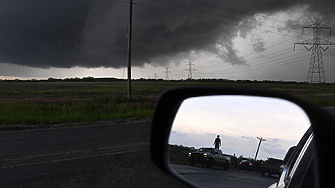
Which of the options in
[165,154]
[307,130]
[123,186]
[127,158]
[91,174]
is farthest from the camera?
[127,158]

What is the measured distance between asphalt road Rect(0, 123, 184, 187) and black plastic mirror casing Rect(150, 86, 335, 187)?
0.90m

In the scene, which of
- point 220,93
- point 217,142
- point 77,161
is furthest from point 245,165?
point 77,161

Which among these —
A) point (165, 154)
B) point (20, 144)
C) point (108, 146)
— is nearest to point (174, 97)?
point (165, 154)

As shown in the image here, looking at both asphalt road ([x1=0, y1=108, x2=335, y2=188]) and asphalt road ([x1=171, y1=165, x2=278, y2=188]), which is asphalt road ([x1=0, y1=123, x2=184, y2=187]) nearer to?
asphalt road ([x1=0, y1=108, x2=335, y2=188])

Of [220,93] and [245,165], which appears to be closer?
[245,165]

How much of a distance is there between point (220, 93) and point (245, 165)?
55 centimetres

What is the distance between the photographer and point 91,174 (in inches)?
161

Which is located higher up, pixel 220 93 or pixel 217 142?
pixel 220 93

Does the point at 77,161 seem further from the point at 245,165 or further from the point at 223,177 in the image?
the point at 245,165

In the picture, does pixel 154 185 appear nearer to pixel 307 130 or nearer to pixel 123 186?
pixel 123 186

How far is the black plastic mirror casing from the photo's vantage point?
939 millimetres

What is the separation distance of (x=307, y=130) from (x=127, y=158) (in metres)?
4.32

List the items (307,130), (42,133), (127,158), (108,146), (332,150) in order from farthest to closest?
(42,133), (108,146), (127,158), (307,130), (332,150)

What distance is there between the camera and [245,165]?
4.07ft
